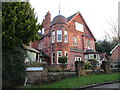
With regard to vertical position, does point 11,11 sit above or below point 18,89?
above

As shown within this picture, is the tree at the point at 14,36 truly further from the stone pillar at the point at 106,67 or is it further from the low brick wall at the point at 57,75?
the stone pillar at the point at 106,67

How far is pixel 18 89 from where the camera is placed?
8359 mm

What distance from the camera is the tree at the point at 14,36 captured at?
8.66 m

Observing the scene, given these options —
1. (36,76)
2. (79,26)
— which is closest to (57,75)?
(36,76)

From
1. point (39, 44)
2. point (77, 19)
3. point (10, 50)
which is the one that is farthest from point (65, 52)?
point (10, 50)

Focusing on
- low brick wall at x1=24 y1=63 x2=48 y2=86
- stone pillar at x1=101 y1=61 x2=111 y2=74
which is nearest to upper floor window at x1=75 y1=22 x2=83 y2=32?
stone pillar at x1=101 y1=61 x2=111 y2=74

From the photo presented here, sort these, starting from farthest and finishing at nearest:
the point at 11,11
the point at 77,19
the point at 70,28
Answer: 1. the point at 77,19
2. the point at 70,28
3. the point at 11,11

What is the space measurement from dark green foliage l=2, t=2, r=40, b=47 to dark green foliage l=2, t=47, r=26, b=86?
0.64 metres

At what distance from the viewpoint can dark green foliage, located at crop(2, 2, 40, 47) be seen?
28.5 feet

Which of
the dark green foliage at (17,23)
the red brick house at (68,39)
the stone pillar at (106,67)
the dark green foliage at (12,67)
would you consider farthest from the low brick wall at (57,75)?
the red brick house at (68,39)

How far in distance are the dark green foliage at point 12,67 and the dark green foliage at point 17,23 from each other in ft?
2.10

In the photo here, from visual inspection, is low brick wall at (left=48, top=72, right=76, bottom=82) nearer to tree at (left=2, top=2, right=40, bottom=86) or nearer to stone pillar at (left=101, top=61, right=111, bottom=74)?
tree at (left=2, top=2, right=40, bottom=86)

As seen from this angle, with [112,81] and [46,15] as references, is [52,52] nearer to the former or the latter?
[46,15]

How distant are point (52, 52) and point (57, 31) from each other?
12.4ft
